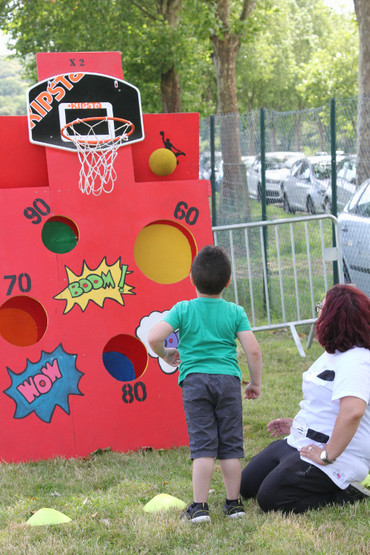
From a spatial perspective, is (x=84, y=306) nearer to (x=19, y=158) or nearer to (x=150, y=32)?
(x=19, y=158)

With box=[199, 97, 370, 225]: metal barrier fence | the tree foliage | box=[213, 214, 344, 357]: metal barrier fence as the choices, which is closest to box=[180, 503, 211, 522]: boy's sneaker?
box=[213, 214, 344, 357]: metal barrier fence

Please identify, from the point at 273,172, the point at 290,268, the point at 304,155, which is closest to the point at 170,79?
the point at 273,172

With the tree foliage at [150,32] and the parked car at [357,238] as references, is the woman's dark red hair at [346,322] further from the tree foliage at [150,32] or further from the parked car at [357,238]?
the tree foliage at [150,32]

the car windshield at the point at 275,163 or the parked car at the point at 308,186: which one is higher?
the car windshield at the point at 275,163

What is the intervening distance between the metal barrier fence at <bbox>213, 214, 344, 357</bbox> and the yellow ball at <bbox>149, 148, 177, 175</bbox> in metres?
1.96

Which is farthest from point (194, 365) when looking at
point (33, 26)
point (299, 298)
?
point (33, 26)

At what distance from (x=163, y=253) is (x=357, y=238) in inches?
157

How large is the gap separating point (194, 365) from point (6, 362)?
1.55 meters

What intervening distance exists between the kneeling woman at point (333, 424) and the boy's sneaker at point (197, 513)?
30 centimetres

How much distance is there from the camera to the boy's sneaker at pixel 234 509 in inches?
137

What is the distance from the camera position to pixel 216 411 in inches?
140

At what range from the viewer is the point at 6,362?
4.55 metres

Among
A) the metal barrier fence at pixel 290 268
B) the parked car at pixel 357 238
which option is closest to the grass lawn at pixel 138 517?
the metal barrier fence at pixel 290 268

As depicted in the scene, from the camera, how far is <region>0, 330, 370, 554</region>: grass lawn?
3.13m
